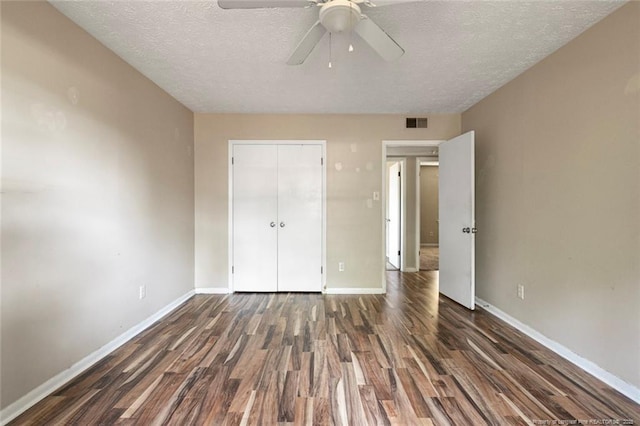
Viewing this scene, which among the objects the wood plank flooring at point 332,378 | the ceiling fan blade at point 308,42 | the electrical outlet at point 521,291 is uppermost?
the ceiling fan blade at point 308,42

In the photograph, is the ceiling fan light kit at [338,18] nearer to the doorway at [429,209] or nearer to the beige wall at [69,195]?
the beige wall at [69,195]

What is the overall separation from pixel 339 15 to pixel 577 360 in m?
2.77

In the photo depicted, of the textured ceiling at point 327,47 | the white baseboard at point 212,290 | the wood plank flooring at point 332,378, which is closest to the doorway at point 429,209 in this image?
the textured ceiling at point 327,47

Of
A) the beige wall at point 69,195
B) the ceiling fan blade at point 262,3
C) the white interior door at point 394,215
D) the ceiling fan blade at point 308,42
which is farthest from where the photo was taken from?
the white interior door at point 394,215

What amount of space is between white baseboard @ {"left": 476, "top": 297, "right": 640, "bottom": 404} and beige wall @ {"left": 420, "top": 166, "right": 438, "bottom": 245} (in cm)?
531

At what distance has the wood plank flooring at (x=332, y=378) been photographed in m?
1.46

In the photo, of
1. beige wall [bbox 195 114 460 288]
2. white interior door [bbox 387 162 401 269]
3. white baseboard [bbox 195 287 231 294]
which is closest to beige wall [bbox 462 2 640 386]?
beige wall [bbox 195 114 460 288]

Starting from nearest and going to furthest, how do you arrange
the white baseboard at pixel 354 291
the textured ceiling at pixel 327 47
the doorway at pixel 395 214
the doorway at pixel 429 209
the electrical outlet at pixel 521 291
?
the textured ceiling at pixel 327 47 < the electrical outlet at pixel 521 291 < the white baseboard at pixel 354 291 < the doorway at pixel 395 214 < the doorway at pixel 429 209

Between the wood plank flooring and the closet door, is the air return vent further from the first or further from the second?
the wood plank flooring

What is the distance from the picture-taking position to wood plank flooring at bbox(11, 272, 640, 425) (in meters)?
1.46

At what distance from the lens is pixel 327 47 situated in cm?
204

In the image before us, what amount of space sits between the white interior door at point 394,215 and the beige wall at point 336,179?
5.72 feet

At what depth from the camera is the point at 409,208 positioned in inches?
199

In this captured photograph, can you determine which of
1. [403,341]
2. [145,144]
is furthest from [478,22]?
[145,144]
